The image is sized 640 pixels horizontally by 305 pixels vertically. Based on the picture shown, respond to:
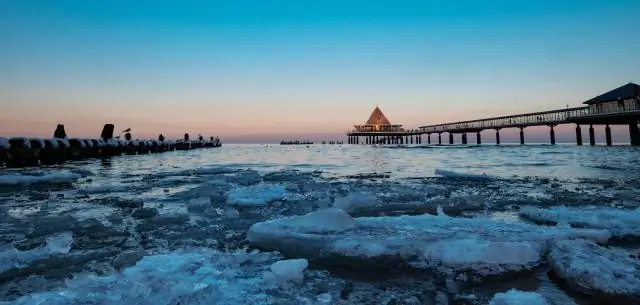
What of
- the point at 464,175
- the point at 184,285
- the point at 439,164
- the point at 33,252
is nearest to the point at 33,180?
the point at 33,252

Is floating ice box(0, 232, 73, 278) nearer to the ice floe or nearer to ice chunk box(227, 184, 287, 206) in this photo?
the ice floe

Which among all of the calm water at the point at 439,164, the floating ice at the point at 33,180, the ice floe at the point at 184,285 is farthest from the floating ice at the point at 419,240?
the floating ice at the point at 33,180

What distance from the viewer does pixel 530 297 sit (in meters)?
2.08

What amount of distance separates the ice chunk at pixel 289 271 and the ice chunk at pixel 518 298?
1149 mm

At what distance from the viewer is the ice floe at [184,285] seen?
7.00 feet

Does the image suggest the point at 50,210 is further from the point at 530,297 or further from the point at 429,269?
the point at 530,297

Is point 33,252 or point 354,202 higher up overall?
point 33,252

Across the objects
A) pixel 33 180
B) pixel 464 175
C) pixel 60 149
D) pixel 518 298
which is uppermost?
pixel 60 149

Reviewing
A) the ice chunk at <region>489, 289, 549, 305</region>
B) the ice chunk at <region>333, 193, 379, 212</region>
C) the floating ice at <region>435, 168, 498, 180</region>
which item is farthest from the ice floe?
the floating ice at <region>435, 168, 498, 180</region>

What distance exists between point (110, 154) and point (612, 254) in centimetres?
2872

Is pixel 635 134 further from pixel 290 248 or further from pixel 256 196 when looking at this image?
pixel 290 248

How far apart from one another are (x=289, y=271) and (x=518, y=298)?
1.35m

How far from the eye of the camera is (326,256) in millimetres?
3078

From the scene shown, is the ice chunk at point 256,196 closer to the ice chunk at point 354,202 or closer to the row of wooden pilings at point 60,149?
the ice chunk at point 354,202
